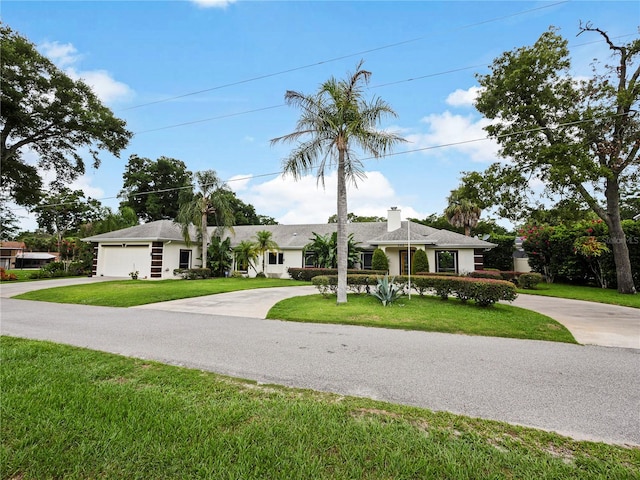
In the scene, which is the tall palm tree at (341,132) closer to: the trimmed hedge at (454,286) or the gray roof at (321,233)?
the trimmed hedge at (454,286)

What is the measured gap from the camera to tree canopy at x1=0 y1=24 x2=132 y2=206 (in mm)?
15438

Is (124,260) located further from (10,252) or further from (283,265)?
(10,252)

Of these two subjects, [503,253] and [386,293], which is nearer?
[386,293]

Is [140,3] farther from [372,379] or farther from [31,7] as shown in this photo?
[372,379]

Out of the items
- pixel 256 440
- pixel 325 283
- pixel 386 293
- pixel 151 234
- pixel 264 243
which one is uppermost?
pixel 151 234

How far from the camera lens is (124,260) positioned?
23094 millimetres

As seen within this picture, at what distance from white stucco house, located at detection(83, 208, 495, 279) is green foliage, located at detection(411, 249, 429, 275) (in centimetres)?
77

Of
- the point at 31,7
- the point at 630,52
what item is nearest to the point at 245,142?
the point at 31,7

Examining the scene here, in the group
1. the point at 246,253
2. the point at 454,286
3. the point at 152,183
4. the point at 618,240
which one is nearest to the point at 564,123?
the point at 618,240

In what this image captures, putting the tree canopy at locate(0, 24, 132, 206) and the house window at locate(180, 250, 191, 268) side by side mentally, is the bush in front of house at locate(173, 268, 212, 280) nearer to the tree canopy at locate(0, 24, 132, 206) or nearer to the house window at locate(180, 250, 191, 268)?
the house window at locate(180, 250, 191, 268)

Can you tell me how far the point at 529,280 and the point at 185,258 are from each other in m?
22.7

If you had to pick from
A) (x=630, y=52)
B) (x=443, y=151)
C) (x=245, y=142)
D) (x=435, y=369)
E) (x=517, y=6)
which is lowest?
(x=435, y=369)

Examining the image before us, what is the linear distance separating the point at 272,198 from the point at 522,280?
1873 cm

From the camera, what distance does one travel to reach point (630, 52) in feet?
47.6
